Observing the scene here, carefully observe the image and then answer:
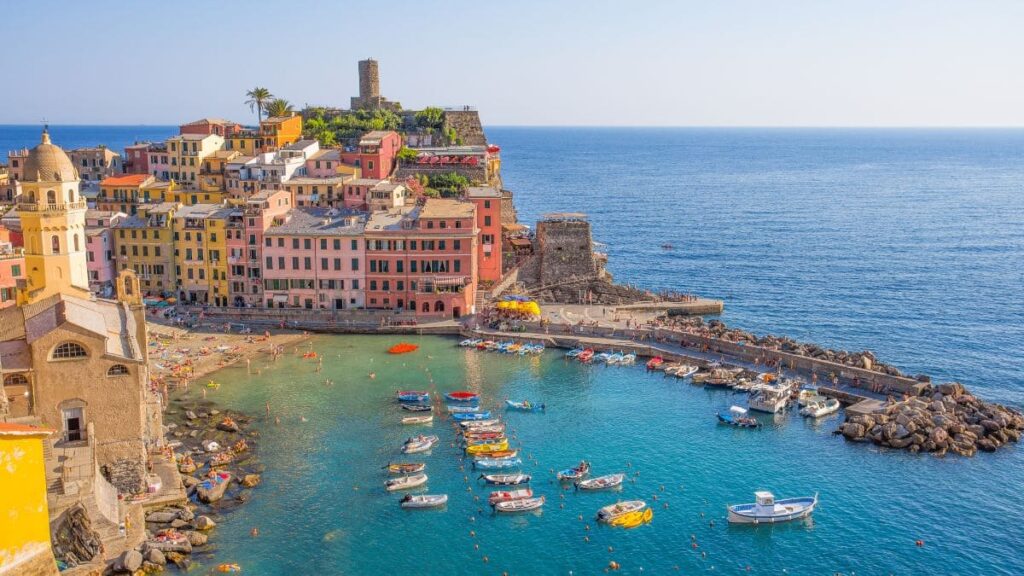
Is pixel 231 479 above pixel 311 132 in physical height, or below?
below

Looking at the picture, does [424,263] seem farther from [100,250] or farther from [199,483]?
[199,483]

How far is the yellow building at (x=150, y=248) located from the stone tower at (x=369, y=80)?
203ft

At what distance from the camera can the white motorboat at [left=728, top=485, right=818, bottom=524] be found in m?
48.8

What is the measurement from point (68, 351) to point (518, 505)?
2533 centimetres

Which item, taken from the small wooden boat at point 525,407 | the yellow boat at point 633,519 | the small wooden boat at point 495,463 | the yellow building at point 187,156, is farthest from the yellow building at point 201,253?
the yellow boat at point 633,519

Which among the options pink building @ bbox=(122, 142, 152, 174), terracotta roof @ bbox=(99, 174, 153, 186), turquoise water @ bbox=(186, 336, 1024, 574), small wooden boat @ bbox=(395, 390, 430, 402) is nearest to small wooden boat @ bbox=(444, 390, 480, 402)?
turquoise water @ bbox=(186, 336, 1024, 574)

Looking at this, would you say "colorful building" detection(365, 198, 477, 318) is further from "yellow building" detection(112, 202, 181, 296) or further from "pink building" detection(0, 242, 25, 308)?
"pink building" detection(0, 242, 25, 308)

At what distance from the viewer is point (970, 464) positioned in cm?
5647

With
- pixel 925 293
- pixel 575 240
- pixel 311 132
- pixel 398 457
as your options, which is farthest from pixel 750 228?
pixel 398 457

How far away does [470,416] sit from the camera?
63.1 m

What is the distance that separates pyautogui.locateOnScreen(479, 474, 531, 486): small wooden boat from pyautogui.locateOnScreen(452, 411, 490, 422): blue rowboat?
978 centimetres

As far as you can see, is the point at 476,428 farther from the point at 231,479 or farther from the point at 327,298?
the point at 327,298

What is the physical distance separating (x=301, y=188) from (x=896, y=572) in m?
73.5

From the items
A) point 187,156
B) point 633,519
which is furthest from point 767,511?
point 187,156
